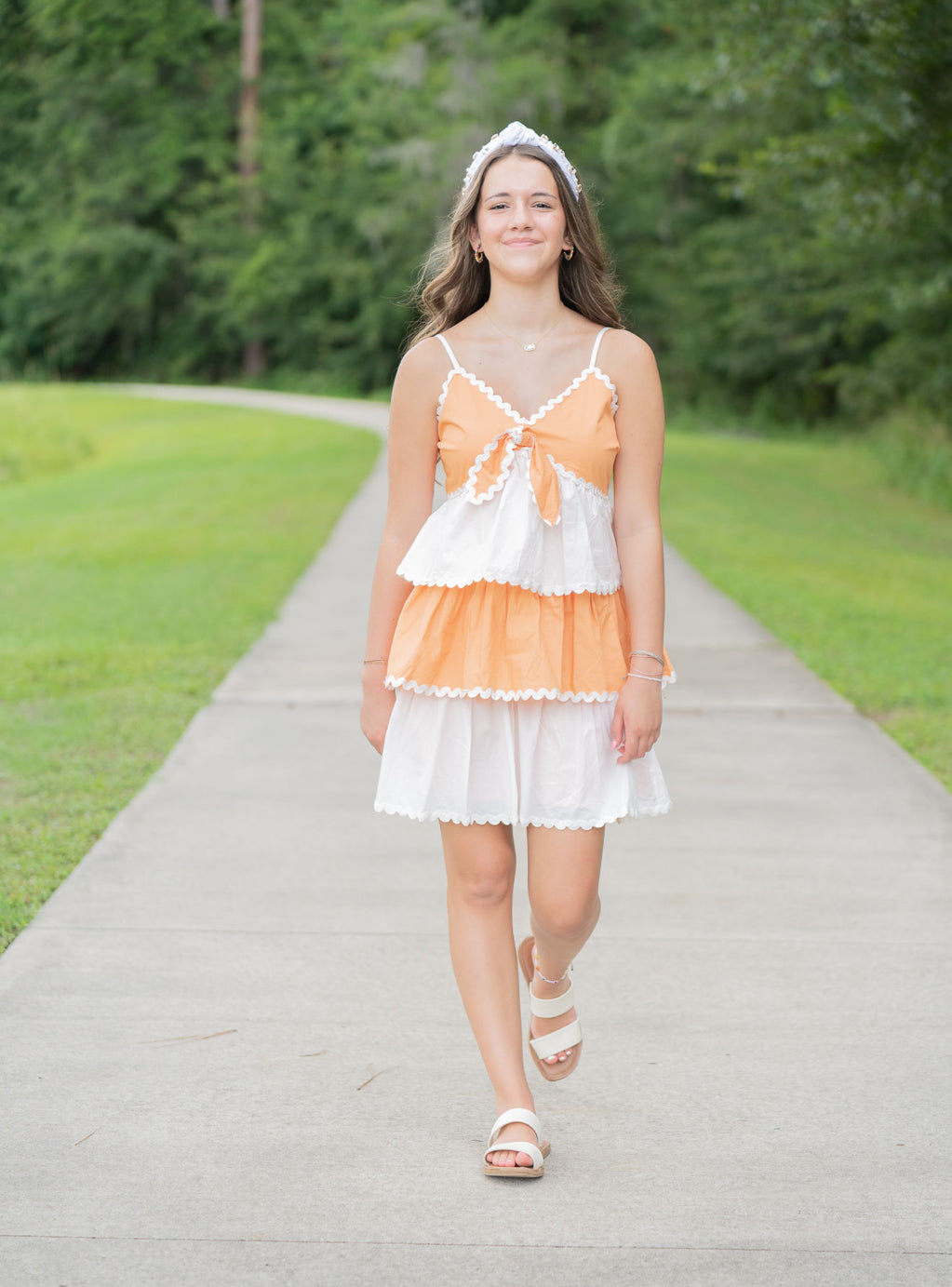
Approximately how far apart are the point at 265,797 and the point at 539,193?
3.12 m

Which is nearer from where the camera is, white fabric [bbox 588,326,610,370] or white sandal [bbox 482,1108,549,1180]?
white sandal [bbox 482,1108,549,1180]

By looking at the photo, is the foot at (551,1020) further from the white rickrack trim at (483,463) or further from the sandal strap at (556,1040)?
the white rickrack trim at (483,463)

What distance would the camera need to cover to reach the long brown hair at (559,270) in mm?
3168

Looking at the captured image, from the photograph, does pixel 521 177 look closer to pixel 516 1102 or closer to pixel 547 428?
pixel 547 428

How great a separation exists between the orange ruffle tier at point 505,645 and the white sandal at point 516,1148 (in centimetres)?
82

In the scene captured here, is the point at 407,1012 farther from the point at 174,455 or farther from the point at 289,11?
the point at 289,11

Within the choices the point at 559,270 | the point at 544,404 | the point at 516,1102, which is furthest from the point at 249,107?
the point at 516,1102

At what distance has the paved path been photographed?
2.74 metres

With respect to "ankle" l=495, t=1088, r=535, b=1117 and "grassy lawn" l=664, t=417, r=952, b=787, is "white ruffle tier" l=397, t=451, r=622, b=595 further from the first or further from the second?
"grassy lawn" l=664, t=417, r=952, b=787

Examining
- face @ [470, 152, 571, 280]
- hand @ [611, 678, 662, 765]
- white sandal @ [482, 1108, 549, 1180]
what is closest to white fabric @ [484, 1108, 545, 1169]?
white sandal @ [482, 1108, 549, 1180]

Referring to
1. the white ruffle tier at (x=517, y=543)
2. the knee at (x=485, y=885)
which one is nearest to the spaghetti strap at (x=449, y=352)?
the white ruffle tier at (x=517, y=543)

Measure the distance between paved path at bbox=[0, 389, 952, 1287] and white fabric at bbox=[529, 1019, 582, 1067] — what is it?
0.15m

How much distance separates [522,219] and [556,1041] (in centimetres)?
171

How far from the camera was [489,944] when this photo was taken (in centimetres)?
311
